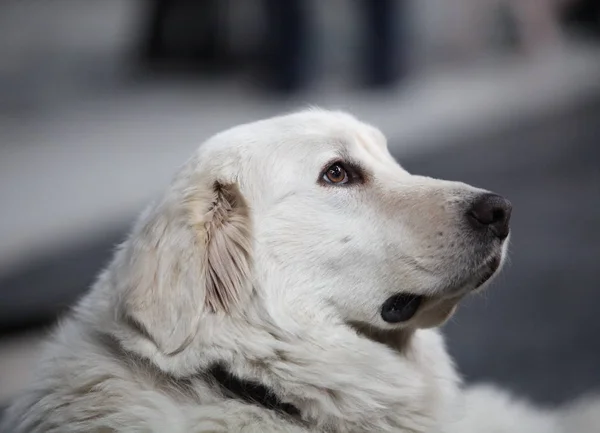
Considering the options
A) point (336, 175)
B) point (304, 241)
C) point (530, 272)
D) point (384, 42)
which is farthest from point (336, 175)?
point (384, 42)

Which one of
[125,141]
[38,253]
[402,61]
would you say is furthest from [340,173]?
[402,61]

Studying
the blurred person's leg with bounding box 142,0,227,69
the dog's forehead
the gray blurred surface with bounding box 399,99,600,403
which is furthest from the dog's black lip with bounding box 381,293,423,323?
the blurred person's leg with bounding box 142,0,227,69

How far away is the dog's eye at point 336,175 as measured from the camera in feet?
8.28

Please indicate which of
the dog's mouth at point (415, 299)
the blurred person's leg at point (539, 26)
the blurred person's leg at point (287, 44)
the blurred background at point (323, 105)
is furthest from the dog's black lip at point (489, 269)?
the blurred person's leg at point (539, 26)

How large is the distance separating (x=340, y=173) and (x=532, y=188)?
515 cm

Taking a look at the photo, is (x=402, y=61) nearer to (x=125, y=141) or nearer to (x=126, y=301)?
(x=125, y=141)

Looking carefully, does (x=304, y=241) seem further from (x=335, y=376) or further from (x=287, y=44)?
(x=287, y=44)

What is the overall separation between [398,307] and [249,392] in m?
0.49

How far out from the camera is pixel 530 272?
5.56m

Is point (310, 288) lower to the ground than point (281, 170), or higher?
lower

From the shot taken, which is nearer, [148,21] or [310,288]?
[310,288]

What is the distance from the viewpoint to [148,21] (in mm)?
7039

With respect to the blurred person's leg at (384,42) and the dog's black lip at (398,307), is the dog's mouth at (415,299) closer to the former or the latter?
the dog's black lip at (398,307)

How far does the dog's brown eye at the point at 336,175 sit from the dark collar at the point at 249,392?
66 centimetres
